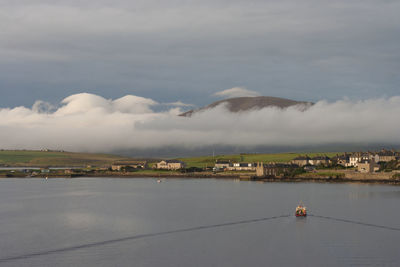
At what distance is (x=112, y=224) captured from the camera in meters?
39.4

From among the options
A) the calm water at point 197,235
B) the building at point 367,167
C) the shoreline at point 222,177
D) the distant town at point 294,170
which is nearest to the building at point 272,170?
the distant town at point 294,170

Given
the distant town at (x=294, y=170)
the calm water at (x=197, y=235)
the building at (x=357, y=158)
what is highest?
the building at (x=357, y=158)

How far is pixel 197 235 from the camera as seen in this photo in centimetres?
3422

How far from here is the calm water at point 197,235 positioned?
27.1 meters

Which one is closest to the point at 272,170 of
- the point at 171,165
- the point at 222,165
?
the point at 222,165

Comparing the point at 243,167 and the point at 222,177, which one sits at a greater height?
the point at 243,167

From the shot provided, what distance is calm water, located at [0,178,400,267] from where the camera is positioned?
89.0 ft

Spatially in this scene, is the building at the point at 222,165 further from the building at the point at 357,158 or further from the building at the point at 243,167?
the building at the point at 357,158

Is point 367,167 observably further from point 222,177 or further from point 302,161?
point 222,177

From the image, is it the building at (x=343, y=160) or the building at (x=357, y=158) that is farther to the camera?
the building at (x=343, y=160)

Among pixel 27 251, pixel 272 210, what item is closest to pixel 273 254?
pixel 27 251

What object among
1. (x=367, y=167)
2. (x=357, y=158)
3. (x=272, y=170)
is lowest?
(x=272, y=170)

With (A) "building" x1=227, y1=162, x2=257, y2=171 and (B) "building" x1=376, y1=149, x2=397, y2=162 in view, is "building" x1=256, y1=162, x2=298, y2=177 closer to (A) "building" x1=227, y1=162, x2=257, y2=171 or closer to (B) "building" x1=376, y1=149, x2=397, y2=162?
(A) "building" x1=227, y1=162, x2=257, y2=171

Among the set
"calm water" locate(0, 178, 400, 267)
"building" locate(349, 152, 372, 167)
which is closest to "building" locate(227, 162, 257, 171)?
"building" locate(349, 152, 372, 167)
